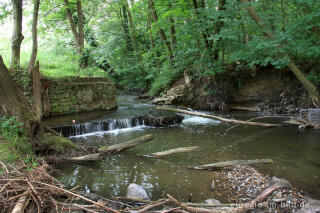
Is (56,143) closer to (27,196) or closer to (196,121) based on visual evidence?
(27,196)

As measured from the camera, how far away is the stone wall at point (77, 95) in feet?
32.4

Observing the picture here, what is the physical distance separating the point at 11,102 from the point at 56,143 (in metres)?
1.34

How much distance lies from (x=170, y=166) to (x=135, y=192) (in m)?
1.52

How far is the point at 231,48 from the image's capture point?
10.6m

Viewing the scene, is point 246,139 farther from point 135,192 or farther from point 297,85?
point 297,85

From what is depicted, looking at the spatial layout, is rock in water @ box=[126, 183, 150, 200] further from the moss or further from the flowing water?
the moss

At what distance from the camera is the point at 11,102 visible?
4.68 m

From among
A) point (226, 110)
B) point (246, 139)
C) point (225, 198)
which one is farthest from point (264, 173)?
point (226, 110)

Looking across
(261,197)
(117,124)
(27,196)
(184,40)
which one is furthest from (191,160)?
(184,40)

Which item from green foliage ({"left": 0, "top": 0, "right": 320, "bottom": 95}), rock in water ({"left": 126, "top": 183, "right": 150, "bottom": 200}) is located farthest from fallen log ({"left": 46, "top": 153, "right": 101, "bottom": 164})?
green foliage ({"left": 0, "top": 0, "right": 320, "bottom": 95})

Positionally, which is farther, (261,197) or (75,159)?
(75,159)

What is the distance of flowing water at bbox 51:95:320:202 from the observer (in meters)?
4.05

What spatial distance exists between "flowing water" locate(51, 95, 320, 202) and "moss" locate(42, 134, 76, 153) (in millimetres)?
468

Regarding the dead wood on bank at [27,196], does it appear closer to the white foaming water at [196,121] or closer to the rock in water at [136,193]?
the rock in water at [136,193]
